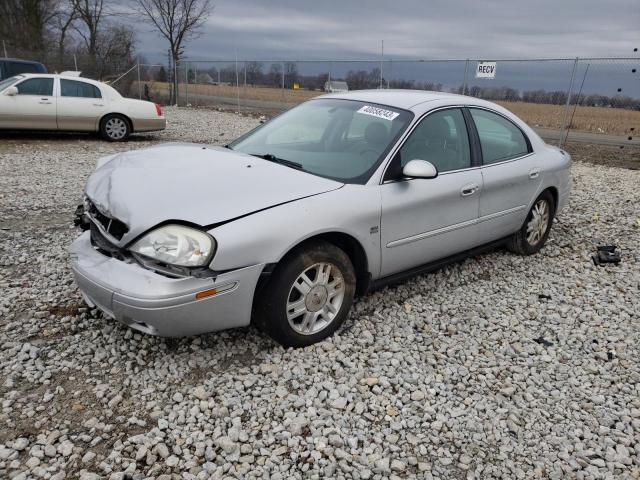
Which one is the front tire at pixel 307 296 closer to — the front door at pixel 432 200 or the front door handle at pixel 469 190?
the front door at pixel 432 200

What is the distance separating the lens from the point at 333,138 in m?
3.81

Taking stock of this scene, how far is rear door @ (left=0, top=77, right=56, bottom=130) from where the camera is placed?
10.2 m

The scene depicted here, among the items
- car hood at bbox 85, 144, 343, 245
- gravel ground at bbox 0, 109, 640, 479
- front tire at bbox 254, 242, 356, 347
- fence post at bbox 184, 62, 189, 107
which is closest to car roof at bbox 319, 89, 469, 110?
car hood at bbox 85, 144, 343, 245

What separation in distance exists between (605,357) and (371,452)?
1.95m

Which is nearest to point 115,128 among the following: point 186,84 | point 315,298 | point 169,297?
point 315,298

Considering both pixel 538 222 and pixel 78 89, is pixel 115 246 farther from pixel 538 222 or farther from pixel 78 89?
pixel 78 89

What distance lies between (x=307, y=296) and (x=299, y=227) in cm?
48

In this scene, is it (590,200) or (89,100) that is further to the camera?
(89,100)

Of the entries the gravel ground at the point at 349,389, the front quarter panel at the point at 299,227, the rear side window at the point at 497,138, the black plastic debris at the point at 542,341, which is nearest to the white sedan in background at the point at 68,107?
the gravel ground at the point at 349,389

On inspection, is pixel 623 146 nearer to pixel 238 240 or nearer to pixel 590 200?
pixel 590 200

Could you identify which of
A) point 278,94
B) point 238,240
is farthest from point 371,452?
point 278,94

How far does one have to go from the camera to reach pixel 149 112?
11594 mm

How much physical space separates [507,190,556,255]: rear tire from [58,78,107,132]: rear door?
946cm

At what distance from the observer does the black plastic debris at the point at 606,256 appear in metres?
5.03
